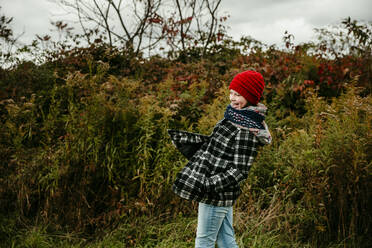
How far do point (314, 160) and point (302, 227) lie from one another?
28.5 inches

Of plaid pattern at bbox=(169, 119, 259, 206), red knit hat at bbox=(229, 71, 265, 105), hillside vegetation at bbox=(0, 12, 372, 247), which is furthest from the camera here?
hillside vegetation at bbox=(0, 12, 372, 247)

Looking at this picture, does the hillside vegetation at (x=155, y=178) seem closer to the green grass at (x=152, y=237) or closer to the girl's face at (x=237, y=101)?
the green grass at (x=152, y=237)

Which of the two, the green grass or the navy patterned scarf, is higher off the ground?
the navy patterned scarf

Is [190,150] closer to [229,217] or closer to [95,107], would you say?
[229,217]

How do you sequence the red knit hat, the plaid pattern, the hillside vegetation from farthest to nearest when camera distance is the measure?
1. the hillside vegetation
2. the red knit hat
3. the plaid pattern

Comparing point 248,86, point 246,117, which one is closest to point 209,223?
point 246,117

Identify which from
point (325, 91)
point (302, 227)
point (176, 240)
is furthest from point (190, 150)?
point (325, 91)

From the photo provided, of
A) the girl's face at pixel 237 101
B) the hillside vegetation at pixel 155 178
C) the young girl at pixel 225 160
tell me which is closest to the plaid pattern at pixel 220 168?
the young girl at pixel 225 160

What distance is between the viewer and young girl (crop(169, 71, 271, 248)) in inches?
80.0

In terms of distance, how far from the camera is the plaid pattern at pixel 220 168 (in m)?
2.01

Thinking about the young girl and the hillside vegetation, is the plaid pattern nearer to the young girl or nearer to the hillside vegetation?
the young girl

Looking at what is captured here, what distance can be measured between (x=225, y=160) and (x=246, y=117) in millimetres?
331

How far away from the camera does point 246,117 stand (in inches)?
83.4

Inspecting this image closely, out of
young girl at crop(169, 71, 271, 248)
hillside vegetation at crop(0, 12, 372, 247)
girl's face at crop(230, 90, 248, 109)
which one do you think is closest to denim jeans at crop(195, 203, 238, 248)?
young girl at crop(169, 71, 271, 248)
